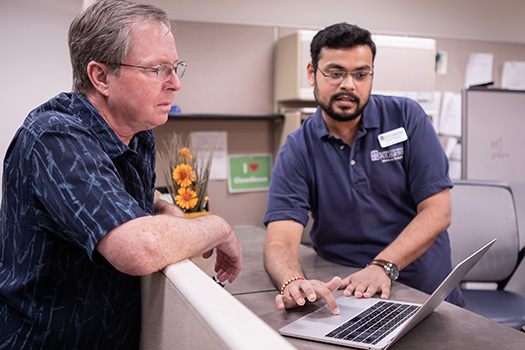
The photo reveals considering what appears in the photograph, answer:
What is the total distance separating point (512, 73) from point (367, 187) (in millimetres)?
2485

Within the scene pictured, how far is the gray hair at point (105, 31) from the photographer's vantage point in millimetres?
932

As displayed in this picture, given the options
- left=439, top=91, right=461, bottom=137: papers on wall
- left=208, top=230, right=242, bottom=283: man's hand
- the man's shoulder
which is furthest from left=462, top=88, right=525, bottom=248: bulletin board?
the man's shoulder

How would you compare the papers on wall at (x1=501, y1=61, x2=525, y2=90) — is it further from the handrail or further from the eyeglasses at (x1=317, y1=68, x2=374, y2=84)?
the handrail

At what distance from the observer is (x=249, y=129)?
285 centimetres

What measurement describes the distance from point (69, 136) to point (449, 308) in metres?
0.84

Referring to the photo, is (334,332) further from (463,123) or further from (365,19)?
(365,19)

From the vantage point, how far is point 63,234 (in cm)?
82

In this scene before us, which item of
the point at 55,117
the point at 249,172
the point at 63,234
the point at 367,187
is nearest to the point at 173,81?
the point at 55,117

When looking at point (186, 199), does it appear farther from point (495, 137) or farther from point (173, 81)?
point (495, 137)

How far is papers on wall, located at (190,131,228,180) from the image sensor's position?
9.04ft

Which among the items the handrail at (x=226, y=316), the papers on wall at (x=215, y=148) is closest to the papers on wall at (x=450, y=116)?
the papers on wall at (x=215, y=148)

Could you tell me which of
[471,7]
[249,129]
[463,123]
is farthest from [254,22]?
[471,7]

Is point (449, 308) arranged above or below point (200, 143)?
below

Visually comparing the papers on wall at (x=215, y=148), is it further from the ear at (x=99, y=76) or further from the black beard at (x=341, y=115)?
the ear at (x=99, y=76)
